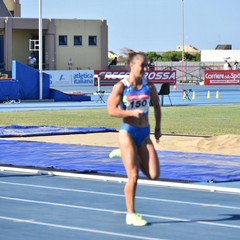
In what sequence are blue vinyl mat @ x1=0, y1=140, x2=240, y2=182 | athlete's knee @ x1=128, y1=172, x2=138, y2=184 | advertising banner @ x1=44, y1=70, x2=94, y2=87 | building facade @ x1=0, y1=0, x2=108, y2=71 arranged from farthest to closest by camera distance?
building facade @ x1=0, y1=0, x2=108, y2=71
advertising banner @ x1=44, y1=70, x2=94, y2=87
blue vinyl mat @ x1=0, y1=140, x2=240, y2=182
athlete's knee @ x1=128, y1=172, x2=138, y2=184

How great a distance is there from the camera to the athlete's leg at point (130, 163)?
374 inches

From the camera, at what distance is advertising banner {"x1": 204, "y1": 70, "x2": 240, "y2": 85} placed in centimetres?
5903

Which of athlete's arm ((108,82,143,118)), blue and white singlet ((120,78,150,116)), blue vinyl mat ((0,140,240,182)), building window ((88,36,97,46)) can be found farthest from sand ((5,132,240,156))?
building window ((88,36,97,46))

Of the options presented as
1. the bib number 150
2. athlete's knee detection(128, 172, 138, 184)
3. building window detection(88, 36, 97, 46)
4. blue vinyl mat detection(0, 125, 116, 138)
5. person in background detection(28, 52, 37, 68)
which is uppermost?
building window detection(88, 36, 97, 46)

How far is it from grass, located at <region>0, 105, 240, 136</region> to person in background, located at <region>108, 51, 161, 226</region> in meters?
Answer: 12.5

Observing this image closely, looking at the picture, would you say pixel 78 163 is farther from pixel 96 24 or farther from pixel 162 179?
pixel 96 24

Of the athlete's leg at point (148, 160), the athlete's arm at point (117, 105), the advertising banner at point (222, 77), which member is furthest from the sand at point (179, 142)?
the advertising banner at point (222, 77)

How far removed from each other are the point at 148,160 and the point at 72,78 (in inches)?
1869

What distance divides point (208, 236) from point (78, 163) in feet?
21.5

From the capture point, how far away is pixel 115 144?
18.9 meters

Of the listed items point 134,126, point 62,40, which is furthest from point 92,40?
point 134,126

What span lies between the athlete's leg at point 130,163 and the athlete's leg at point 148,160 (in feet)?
0.41

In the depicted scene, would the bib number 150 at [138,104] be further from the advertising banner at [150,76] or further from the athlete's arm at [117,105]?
the advertising banner at [150,76]

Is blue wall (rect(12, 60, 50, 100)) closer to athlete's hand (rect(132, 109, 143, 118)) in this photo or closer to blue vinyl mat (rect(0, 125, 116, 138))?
blue vinyl mat (rect(0, 125, 116, 138))
